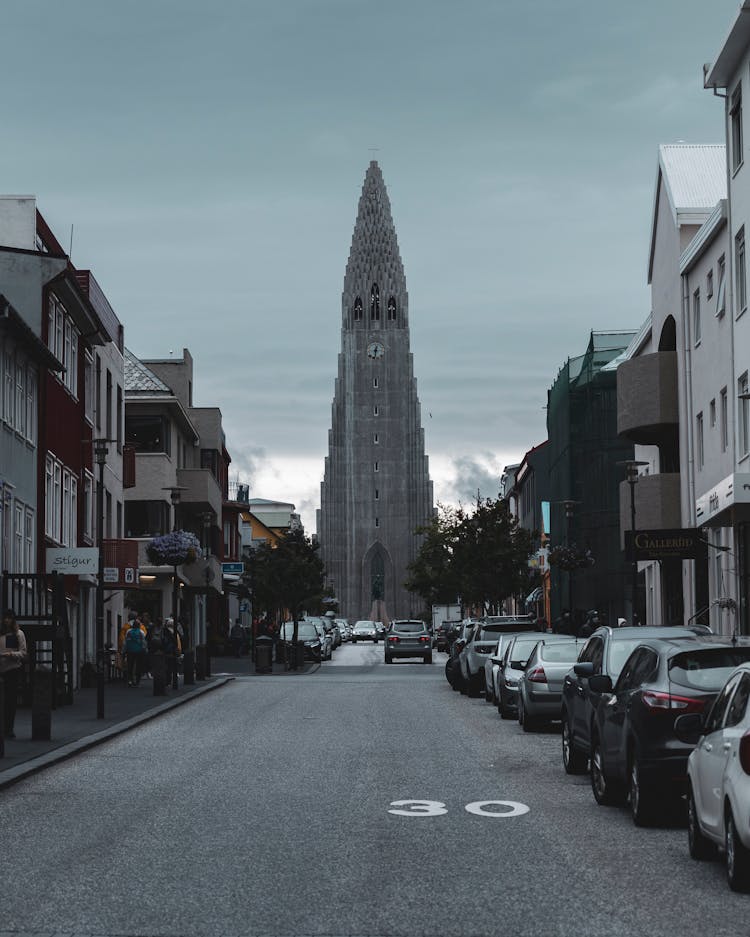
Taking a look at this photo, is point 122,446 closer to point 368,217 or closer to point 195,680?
point 195,680

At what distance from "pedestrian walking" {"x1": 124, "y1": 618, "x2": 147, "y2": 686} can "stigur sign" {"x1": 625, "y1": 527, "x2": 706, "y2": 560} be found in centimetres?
1270

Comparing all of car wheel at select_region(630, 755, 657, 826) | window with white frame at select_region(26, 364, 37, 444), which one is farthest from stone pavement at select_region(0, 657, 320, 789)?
car wheel at select_region(630, 755, 657, 826)

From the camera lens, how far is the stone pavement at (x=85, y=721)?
19.6 meters

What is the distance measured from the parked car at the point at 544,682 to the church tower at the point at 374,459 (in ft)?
481

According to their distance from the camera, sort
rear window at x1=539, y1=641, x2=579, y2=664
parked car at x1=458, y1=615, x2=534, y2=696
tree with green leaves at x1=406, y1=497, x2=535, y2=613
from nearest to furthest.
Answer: rear window at x1=539, y1=641, x2=579, y2=664, parked car at x1=458, y1=615, x2=534, y2=696, tree with green leaves at x1=406, y1=497, x2=535, y2=613

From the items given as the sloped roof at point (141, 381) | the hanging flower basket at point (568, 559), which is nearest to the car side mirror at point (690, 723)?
the hanging flower basket at point (568, 559)

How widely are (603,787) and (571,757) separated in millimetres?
3384

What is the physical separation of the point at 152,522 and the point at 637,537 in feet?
89.3

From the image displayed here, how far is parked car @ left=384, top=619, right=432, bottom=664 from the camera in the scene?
229 ft

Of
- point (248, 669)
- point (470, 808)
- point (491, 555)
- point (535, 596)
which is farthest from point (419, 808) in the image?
point (535, 596)

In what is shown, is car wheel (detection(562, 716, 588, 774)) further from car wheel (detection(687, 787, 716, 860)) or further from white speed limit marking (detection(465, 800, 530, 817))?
car wheel (detection(687, 787, 716, 860))

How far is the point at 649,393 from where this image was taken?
45.5 meters

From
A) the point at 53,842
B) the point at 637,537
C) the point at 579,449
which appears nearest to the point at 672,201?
the point at 637,537

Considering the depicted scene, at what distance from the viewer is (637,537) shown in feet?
127
